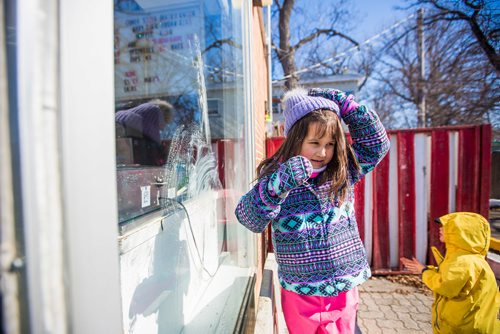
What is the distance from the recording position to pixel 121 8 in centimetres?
71

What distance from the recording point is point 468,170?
3.42 meters

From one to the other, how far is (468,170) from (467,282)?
2.34 metres

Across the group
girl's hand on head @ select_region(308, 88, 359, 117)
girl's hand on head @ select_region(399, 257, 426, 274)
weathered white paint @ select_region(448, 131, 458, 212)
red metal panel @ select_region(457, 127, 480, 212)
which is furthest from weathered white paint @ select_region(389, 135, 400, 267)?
girl's hand on head @ select_region(308, 88, 359, 117)

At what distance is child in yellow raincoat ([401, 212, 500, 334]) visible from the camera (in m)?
1.68

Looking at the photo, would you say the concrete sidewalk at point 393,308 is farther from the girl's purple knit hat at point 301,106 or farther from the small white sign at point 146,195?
the small white sign at point 146,195

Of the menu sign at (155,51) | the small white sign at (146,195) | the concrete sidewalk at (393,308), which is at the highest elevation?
the menu sign at (155,51)

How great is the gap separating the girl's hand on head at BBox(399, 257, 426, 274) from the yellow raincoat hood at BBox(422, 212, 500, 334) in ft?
5.58

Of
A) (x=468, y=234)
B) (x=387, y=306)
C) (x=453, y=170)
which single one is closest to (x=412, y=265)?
(x=387, y=306)

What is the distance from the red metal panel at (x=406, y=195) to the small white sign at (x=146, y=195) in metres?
3.49

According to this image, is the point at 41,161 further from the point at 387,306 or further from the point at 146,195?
the point at 387,306

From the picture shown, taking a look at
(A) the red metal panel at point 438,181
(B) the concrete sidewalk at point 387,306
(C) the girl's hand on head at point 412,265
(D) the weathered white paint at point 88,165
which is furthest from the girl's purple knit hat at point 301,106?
(C) the girl's hand on head at point 412,265

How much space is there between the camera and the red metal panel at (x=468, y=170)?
133 inches

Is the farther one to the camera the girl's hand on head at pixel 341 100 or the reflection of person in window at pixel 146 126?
the girl's hand on head at pixel 341 100

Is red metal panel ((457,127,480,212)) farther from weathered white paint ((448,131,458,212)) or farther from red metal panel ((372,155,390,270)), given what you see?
red metal panel ((372,155,390,270))
